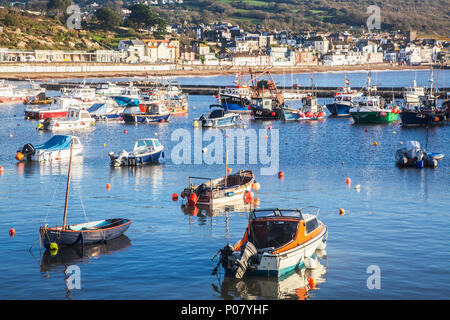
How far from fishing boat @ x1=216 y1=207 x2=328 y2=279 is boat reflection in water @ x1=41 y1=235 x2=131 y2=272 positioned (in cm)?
492

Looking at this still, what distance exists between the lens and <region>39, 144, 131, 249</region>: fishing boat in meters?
24.2

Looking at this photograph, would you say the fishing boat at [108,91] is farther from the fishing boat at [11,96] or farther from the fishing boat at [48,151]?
the fishing boat at [48,151]

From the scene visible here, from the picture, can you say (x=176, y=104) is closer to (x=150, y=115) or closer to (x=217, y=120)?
(x=150, y=115)

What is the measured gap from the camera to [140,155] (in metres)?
43.8

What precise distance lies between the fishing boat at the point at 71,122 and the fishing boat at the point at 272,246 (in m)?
46.2

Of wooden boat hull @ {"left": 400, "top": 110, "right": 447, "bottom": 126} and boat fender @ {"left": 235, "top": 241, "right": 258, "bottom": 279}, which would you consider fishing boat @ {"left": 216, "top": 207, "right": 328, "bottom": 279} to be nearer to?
boat fender @ {"left": 235, "top": 241, "right": 258, "bottom": 279}

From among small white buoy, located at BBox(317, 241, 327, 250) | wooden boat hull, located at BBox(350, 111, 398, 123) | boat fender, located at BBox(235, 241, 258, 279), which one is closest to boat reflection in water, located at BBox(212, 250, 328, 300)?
boat fender, located at BBox(235, 241, 258, 279)

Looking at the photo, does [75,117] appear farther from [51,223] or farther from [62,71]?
[62,71]

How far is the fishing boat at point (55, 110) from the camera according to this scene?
76938 mm

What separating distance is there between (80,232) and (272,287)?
26.0 feet

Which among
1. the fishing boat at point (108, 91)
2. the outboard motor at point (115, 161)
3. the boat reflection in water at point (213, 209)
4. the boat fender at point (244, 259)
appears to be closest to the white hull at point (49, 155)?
the outboard motor at point (115, 161)
